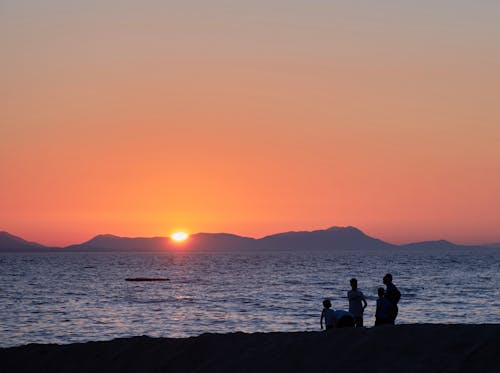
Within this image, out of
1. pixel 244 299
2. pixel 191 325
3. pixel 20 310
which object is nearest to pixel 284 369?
pixel 191 325

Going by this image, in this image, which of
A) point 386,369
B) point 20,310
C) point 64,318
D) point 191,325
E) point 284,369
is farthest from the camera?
point 20,310

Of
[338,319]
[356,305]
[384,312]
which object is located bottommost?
[338,319]

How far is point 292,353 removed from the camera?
17.1m

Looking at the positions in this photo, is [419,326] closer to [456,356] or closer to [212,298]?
[456,356]

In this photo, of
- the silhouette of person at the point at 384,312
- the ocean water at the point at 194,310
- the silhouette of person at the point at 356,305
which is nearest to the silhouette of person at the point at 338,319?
the silhouette of person at the point at 356,305

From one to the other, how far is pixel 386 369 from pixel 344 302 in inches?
1902

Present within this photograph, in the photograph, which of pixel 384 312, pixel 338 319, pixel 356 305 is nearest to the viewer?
pixel 384 312

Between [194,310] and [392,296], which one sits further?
[194,310]

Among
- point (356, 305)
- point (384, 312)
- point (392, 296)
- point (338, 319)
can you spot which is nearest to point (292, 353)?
point (338, 319)

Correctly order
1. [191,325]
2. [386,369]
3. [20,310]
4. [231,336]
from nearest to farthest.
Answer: [386,369] → [231,336] → [191,325] → [20,310]

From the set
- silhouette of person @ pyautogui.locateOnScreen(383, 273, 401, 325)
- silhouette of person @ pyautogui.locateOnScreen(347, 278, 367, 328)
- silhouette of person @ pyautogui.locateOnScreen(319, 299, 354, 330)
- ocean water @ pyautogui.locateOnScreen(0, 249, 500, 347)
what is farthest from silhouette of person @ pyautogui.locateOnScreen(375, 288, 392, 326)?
ocean water @ pyautogui.locateOnScreen(0, 249, 500, 347)

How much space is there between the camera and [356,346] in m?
16.6

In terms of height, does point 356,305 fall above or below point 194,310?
above

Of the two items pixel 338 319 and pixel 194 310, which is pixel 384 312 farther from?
pixel 194 310
